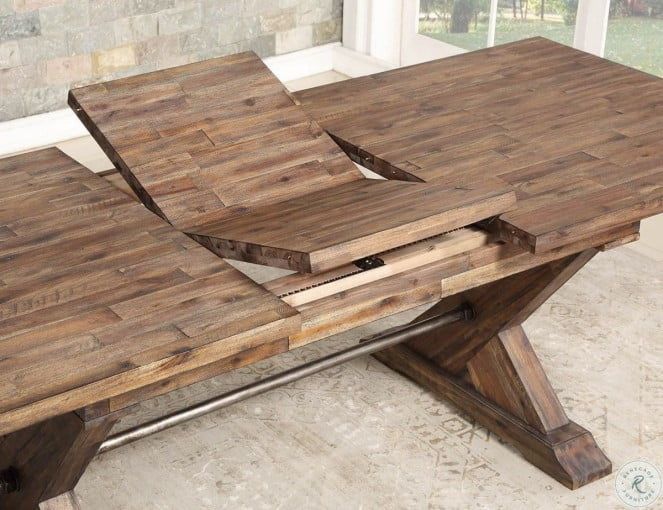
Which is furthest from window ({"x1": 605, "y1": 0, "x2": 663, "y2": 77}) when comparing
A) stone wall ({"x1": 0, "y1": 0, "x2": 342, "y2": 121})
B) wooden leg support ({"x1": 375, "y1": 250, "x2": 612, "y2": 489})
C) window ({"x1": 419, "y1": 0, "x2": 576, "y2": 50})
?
wooden leg support ({"x1": 375, "y1": 250, "x2": 612, "y2": 489})

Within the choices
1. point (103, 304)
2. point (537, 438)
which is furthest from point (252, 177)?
point (537, 438)

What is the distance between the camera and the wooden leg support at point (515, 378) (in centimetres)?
231

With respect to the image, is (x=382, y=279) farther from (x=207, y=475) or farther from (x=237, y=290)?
(x=207, y=475)

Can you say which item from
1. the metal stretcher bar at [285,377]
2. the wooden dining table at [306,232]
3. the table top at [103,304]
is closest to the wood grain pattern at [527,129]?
the wooden dining table at [306,232]

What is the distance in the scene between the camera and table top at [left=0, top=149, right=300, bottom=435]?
1.55 meters

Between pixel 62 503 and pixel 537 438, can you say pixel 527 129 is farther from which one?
pixel 62 503

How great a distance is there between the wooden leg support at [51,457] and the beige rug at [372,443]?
10.6 inches

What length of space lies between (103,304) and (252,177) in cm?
57

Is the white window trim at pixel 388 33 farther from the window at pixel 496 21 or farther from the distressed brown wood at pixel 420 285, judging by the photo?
the distressed brown wood at pixel 420 285

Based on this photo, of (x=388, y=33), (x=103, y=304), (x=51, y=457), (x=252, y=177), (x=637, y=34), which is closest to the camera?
(x=103, y=304)

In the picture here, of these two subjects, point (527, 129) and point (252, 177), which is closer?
point (252, 177)

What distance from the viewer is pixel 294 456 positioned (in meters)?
2.37

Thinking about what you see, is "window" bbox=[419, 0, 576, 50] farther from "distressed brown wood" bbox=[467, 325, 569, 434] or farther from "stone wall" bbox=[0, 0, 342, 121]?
"distressed brown wood" bbox=[467, 325, 569, 434]

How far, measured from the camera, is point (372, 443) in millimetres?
2422
